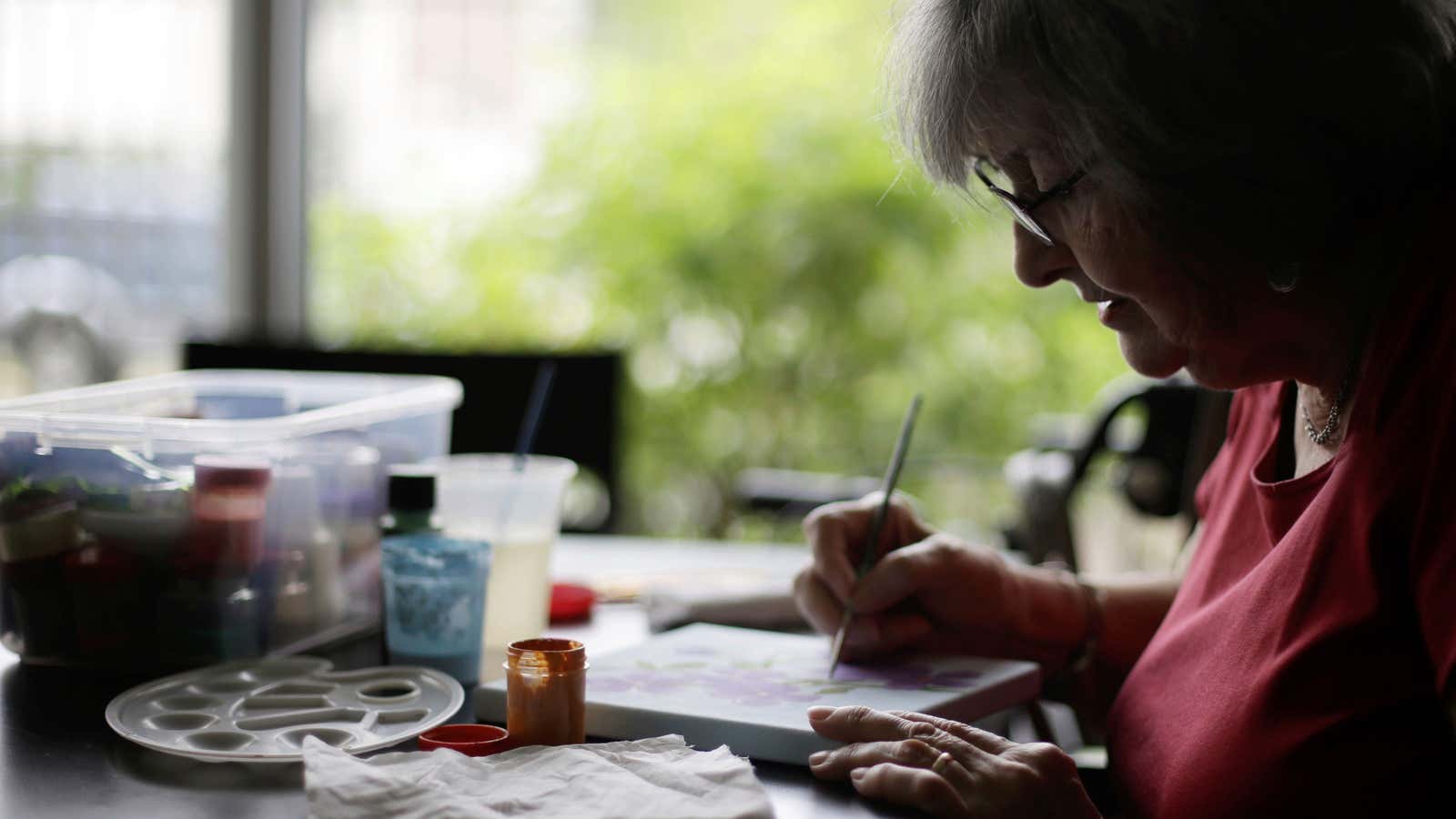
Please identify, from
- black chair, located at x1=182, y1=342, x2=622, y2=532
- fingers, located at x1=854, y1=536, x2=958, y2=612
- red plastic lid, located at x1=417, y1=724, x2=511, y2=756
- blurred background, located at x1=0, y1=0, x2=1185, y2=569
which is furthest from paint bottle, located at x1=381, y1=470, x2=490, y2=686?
blurred background, located at x1=0, y1=0, x2=1185, y2=569

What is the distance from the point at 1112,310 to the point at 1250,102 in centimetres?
20

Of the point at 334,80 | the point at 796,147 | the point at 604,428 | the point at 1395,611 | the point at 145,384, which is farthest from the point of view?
the point at 796,147

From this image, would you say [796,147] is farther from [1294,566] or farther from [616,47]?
[1294,566]

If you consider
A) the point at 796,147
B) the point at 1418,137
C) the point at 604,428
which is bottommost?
the point at 604,428

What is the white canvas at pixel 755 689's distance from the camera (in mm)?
867

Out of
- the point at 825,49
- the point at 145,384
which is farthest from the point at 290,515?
the point at 825,49

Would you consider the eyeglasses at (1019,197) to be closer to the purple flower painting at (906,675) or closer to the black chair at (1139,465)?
the purple flower painting at (906,675)

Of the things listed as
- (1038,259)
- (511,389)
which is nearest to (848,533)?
(1038,259)

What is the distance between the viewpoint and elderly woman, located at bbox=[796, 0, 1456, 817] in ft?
2.55

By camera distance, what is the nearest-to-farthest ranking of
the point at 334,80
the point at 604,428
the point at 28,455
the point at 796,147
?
the point at 28,455 → the point at 604,428 → the point at 334,80 → the point at 796,147

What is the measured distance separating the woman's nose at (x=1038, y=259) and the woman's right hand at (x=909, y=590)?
10.6 inches

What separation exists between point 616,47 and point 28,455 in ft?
10.4

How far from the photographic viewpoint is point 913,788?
2.54ft

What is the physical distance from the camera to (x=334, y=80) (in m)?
3.48
